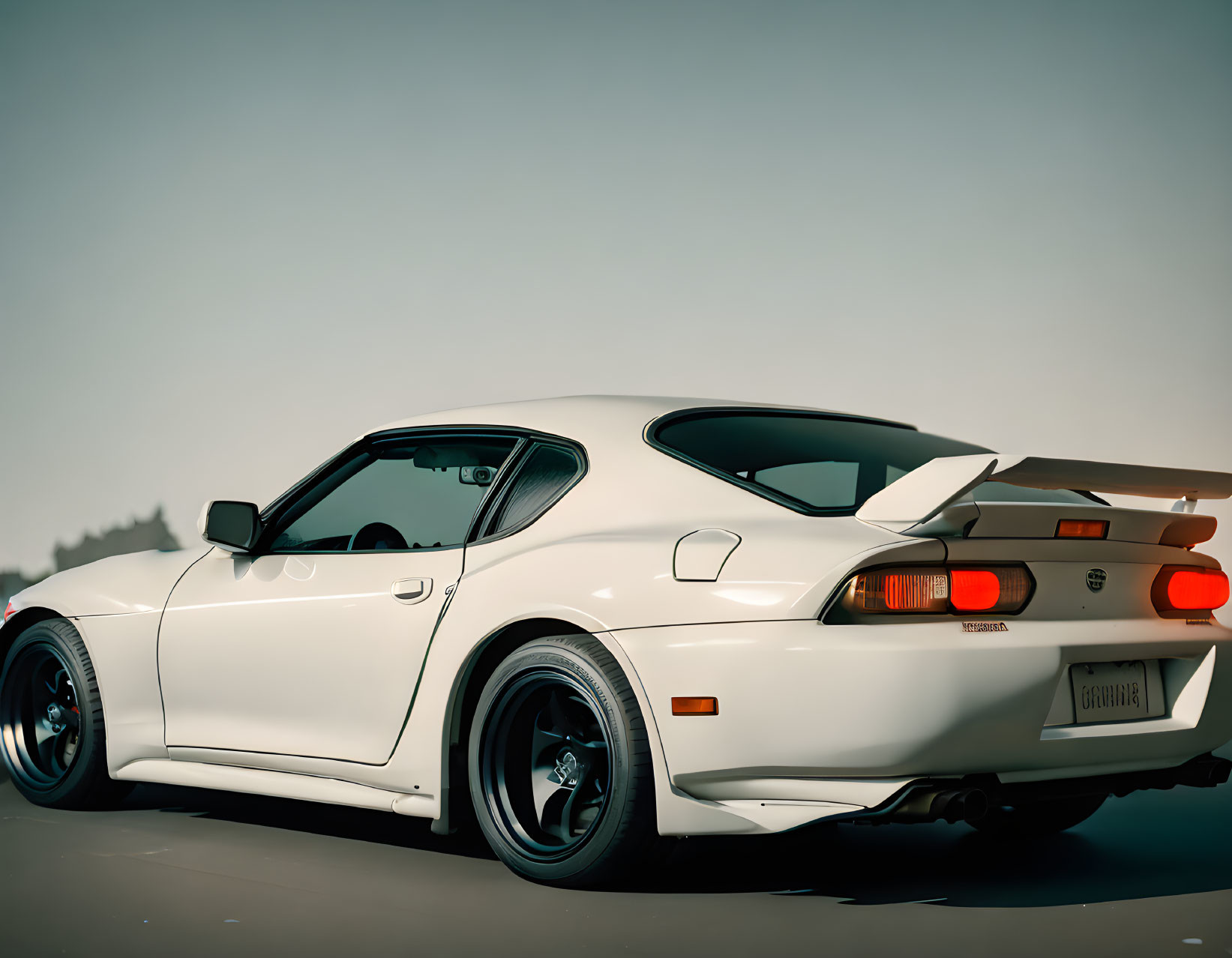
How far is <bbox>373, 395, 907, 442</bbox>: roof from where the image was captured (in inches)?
164

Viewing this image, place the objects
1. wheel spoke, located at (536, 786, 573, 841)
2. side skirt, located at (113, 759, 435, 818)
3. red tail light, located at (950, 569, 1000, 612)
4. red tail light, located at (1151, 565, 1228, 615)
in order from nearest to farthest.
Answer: red tail light, located at (950, 569, 1000, 612), red tail light, located at (1151, 565, 1228, 615), wheel spoke, located at (536, 786, 573, 841), side skirt, located at (113, 759, 435, 818)

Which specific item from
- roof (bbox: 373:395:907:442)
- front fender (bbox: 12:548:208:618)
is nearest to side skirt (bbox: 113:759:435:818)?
front fender (bbox: 12:548:208:618)

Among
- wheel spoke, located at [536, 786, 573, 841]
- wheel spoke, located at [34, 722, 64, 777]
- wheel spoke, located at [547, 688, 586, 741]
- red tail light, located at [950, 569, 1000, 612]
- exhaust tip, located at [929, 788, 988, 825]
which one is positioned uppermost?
red tail light, located at [950, 569, 1000, 612]

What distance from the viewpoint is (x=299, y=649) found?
14.5 feet

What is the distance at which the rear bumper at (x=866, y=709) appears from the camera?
3279 millimetres

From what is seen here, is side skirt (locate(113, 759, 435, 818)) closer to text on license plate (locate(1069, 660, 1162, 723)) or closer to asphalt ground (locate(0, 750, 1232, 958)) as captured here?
asphalt ground (locate(0, 750, 1232, 958))

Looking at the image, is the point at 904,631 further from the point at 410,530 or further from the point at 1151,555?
the point at 410,530

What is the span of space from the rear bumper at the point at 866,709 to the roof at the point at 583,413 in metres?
0.78

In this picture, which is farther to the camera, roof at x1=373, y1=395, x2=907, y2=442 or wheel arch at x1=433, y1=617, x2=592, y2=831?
roof at x1=373, y1=395, x2=907, y2=442

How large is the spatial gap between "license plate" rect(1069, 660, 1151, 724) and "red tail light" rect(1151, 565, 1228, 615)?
207 mm

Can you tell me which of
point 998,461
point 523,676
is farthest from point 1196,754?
point 523,676

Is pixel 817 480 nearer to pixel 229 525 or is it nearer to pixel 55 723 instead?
pixel 229 525

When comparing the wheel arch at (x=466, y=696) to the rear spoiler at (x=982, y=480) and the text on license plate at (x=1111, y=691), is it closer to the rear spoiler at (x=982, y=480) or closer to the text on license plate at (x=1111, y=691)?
the rear spoiler at (x=982, y=480)

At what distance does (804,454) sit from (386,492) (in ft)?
5.34
